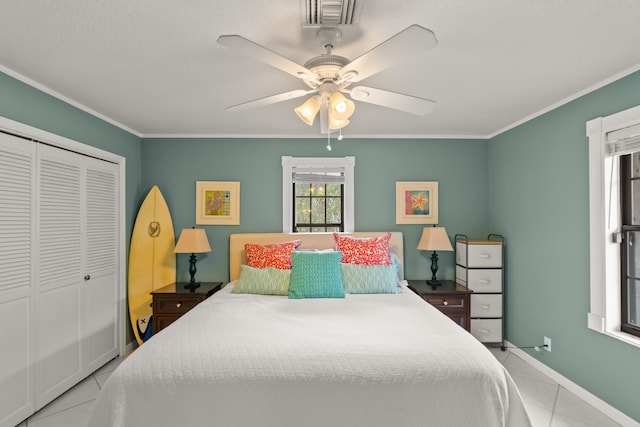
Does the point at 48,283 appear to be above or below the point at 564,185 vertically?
below

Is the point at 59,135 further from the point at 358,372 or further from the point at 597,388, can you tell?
the point at 597,388

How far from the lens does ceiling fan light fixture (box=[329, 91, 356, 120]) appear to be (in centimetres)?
197

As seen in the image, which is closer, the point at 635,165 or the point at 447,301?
the point at 635,165

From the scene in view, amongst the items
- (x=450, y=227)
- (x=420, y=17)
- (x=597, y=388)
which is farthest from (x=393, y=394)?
(x=450, y=227)

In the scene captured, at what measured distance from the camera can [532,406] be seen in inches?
105

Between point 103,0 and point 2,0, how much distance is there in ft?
1.48

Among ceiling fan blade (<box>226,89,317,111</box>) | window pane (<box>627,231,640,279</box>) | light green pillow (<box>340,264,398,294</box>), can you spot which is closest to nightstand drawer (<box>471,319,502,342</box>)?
light green pillow (<box>340,264,398,294</box>)

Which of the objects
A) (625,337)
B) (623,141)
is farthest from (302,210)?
(625,337)

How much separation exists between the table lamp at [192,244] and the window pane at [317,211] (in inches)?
48.6

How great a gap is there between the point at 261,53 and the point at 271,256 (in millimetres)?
2201

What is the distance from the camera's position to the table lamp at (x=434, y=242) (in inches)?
151

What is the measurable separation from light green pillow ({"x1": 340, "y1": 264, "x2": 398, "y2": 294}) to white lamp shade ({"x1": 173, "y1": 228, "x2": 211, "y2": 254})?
151cm

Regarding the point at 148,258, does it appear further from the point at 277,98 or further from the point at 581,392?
the point at 581,392

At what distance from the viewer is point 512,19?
5.80 feet
